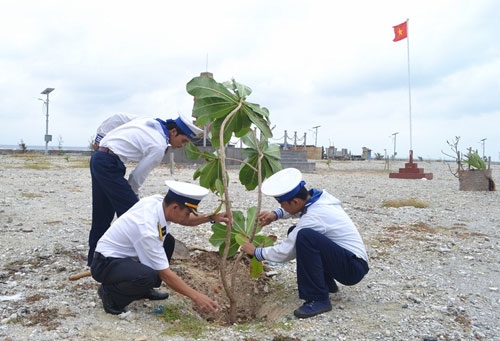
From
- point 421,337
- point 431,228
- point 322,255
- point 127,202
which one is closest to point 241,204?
point 431,228

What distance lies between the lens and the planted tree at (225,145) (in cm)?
315

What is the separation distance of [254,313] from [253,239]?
59cm

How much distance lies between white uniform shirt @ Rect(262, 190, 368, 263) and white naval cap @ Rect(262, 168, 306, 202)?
21cm

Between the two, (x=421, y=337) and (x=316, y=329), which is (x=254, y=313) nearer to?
(x=316, y=329)

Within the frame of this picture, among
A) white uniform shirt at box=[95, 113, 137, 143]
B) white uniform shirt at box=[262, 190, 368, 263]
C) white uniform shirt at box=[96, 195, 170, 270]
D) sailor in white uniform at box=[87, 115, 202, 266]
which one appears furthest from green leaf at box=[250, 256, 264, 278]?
white uniform shirt at box=[95, 113, 137, 143]

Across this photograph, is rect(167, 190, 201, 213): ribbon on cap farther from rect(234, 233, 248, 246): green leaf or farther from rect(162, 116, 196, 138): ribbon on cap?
rect(162, 116, 196, 138): ribbon on cap

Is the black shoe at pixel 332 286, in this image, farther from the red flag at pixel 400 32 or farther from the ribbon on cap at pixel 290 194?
the red flag at pixel 400 32

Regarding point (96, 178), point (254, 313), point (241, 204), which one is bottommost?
point (254, 313)

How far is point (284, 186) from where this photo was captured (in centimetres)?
303

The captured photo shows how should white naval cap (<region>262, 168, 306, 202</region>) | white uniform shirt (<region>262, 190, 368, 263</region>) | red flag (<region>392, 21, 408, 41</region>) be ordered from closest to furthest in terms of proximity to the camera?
white naval cap (<region>262, 168, 306, 202</region>) < white uniform shirt (<region>262, 190, 368, 263</region>) < red flag (<region>392, 21, 408, 41</region>)

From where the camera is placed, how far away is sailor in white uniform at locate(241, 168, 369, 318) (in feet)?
10.1

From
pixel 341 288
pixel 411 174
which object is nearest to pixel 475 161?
pixel 411 174

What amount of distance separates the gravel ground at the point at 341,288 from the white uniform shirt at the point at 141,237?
1.37 ft

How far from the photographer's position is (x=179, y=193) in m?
2.84
